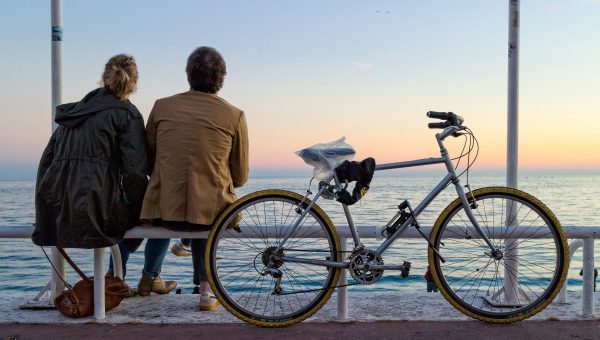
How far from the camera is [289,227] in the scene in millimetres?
3762

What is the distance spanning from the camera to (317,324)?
386 centimetres

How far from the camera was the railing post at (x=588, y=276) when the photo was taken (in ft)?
12.9

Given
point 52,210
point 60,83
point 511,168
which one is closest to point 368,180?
point 511,168

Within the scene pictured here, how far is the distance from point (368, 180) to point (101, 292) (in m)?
1.85

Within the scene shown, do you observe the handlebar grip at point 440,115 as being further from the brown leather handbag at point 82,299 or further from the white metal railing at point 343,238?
the brown leather handbag at point 82,299

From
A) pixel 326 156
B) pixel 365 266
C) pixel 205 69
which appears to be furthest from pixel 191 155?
pixel 365 266

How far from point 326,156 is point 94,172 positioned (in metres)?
1.42

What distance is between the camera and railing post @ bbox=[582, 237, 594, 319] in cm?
393

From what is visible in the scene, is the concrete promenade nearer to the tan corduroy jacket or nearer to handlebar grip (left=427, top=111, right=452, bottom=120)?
the tan corduroy jacket

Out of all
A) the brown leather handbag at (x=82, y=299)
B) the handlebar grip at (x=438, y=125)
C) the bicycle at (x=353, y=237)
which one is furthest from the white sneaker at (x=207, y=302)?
the handlebar grip at (x=438, y=125)

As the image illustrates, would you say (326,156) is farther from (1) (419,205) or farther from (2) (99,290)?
(2) (99,290)

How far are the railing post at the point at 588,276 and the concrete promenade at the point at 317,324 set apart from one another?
78mm

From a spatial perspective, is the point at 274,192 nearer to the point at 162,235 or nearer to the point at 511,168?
the point at 162,235

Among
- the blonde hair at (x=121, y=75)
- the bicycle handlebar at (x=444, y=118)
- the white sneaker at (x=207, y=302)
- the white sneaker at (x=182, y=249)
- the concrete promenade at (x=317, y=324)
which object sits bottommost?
the concrete promenade at (x=317, y=324)
